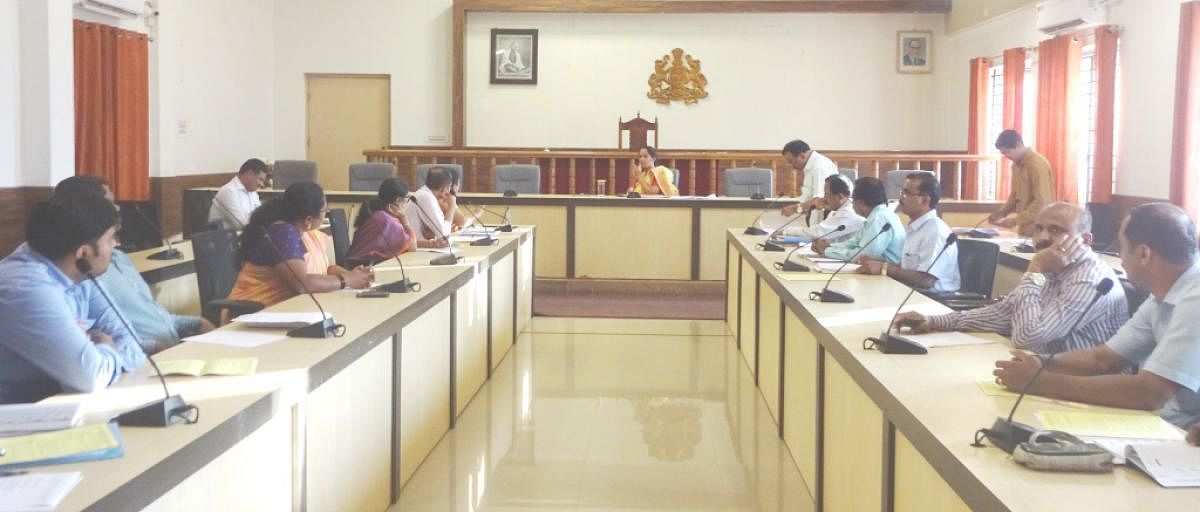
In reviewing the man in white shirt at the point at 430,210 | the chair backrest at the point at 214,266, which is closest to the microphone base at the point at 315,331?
the chair backrest at the point at 214,266

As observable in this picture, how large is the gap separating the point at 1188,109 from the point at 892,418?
20.3ft

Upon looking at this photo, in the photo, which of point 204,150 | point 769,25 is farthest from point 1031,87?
point 204,150

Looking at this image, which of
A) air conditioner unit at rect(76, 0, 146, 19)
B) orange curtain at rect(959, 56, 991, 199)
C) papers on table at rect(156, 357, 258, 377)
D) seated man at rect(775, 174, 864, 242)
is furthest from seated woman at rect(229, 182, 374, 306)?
orange curtain at rect(959, 56, 991, 199)

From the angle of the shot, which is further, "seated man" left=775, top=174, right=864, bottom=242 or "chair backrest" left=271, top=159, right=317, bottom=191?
"chair backrest" left=271, top=159, right=317, bottom=191

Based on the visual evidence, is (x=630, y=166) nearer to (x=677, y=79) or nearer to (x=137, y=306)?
(x=677, y=79)

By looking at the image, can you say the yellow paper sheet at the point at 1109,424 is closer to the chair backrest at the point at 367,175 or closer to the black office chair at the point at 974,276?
the black office chair at the point at 974,276

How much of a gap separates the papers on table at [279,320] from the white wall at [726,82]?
10142 mm

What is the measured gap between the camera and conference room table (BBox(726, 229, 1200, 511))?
1.81 metres

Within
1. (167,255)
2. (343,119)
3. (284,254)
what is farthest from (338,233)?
(343,119)

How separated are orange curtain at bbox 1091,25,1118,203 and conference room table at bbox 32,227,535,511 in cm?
567

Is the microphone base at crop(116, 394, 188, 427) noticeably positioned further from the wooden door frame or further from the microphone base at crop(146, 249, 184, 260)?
the wooden door frame

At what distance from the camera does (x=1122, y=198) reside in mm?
8648

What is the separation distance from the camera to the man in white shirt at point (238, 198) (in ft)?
24.3

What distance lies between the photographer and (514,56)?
43.4 feet
